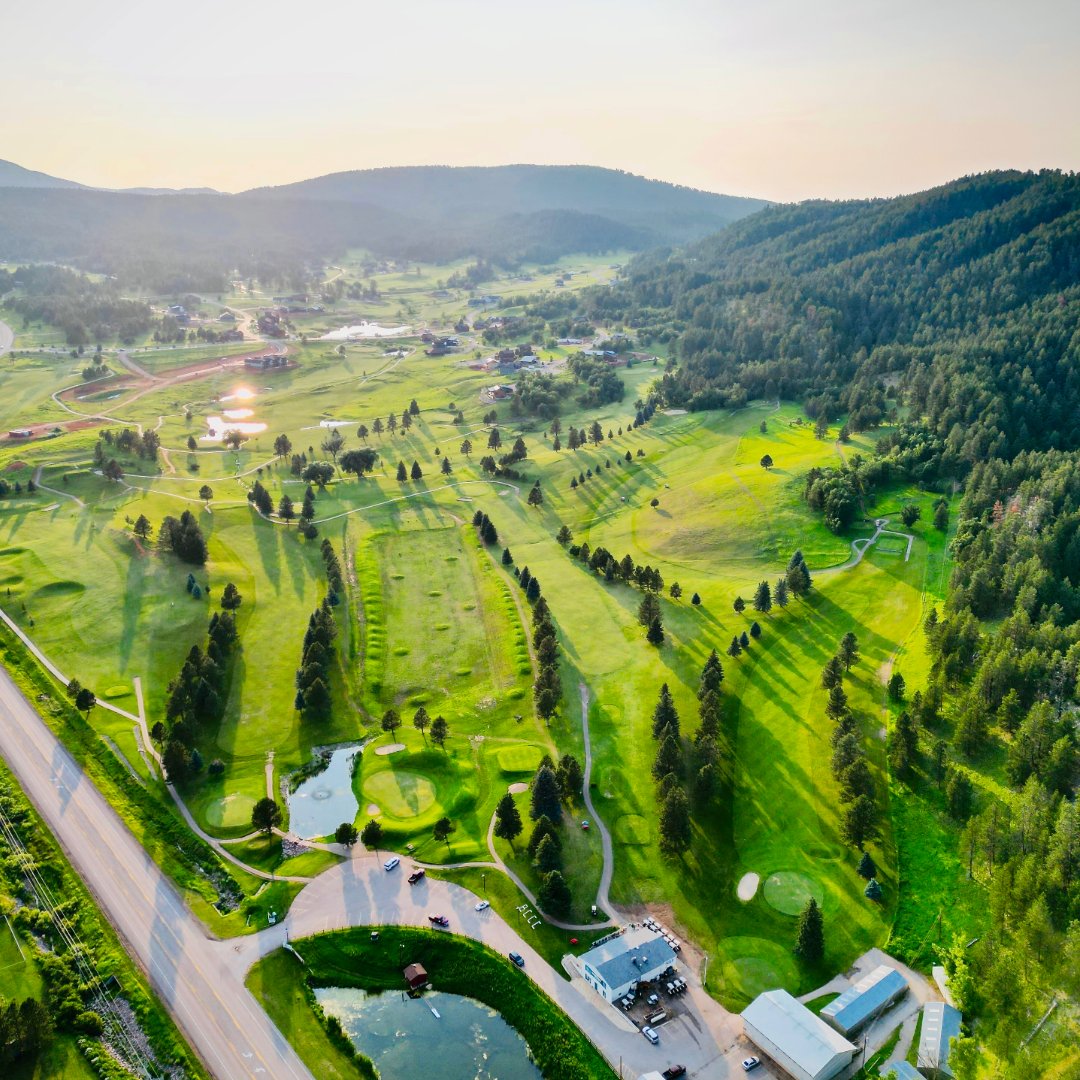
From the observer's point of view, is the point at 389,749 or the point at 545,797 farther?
the point at 389,749

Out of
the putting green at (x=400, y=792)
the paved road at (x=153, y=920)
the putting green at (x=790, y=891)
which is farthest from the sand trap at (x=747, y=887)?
the paved road at (x=153, y=920)

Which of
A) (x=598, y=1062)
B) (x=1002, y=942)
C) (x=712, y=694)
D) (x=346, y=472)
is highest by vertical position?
(x=346, y=472)

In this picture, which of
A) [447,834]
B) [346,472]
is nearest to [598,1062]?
[447,834]

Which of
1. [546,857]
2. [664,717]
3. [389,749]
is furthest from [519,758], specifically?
[546,857]

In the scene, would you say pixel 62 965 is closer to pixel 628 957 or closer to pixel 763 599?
pixel 628 957

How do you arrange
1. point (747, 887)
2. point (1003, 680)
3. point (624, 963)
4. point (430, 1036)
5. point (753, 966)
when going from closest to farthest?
1. point (430, 1036)
2. point (624, 963)
3. point (753, 966)
4. point (747, 887)
5. point (1003, 680)

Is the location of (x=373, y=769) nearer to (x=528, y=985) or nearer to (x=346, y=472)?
(x=528, y=985)
